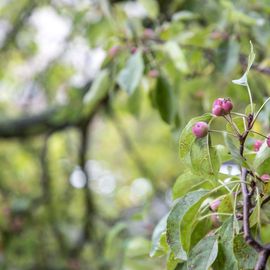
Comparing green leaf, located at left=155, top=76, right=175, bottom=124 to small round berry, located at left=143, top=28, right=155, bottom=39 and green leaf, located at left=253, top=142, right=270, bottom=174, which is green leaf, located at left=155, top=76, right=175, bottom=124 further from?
green leaf, located at left=253, top=142, right=270, bottom=174

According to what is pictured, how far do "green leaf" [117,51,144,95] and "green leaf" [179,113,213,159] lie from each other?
1.54ft

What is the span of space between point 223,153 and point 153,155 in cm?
268

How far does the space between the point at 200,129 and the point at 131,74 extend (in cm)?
52

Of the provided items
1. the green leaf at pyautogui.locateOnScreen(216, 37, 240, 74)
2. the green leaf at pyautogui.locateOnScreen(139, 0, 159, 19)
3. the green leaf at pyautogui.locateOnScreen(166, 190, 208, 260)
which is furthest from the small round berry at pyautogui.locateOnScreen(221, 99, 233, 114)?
the green leaf at pyautogui.locateOnScreen(139, 0, 159, 19)

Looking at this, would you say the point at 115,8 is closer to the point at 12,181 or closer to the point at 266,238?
the point at 266,238

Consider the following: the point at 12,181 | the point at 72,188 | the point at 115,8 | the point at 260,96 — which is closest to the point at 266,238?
the point at 260,96

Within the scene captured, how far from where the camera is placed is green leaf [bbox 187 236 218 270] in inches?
26.4

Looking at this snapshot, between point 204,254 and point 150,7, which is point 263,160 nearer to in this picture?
point 204,254

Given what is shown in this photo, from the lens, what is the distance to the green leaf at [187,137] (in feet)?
2.26

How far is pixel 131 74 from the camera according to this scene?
3.86 ft

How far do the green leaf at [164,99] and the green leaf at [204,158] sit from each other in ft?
1.74

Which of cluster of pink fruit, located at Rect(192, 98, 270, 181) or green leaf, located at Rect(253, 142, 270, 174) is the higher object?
cluster of pink fruit, located at Rect(192, 98, 270, 181)

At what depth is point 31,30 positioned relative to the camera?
9.18 feet

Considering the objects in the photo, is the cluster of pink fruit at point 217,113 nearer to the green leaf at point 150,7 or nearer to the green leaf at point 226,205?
the green leaf at point 226,205
